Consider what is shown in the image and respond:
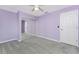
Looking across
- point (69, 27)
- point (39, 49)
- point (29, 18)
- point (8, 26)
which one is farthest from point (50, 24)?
point (8, 26)

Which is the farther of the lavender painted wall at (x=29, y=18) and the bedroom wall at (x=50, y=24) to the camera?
the lavender painted wall at (x=29, y=18)

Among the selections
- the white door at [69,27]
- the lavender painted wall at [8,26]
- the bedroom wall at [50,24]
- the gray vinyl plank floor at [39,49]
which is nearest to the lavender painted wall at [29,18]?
the lavender painted wall at [8,26]

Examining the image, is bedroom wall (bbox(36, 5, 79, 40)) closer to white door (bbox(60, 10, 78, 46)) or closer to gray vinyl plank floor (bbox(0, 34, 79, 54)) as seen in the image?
white door (bbox(60, 10, 78, 46))

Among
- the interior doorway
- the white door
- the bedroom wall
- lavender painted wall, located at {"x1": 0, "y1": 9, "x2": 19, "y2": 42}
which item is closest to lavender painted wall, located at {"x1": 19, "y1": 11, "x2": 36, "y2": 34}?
lavender painted wall, located at {"x1": 0, "y1": 9, "x2": 19, "y2": 42}

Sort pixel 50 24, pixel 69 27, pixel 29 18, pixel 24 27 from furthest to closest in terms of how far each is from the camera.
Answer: pixel 24 27, pixel 29 18, pixel 50 24, pixel 69 27

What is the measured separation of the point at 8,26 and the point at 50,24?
2435 millimetres

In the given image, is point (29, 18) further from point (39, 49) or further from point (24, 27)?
point (24, 27)

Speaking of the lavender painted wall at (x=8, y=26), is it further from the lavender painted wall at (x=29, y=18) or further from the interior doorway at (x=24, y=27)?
the interior doorway at (x=24, y=27)

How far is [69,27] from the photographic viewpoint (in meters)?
3.44

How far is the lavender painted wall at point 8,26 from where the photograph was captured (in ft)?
12.1

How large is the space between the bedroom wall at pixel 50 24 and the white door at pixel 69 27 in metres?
0.21
